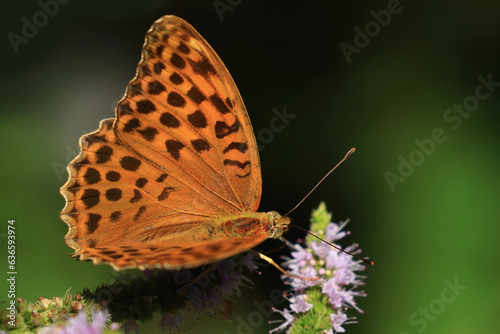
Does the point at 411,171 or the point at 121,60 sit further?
the point at 121,60

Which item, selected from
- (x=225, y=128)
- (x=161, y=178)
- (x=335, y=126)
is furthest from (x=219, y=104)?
(x=335, y=126)


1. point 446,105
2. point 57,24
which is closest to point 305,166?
point 446,105

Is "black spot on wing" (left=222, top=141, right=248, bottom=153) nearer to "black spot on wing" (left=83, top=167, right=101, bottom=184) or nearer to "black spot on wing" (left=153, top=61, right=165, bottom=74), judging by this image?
"black spot on wing" (left=153, top=61, right=165, bottom=74)

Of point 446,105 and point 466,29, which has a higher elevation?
point 466,29

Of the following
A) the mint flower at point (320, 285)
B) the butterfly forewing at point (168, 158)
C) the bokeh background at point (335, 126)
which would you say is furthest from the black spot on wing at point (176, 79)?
the bokeh background at point (335, 126)

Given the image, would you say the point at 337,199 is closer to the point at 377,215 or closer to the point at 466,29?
the point at 377,215

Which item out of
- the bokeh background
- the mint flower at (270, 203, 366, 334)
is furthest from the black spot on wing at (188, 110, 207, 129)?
the bokeh background
